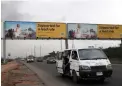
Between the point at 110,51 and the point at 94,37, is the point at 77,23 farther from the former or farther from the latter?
the point at 110,51

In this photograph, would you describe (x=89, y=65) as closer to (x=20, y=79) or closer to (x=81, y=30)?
(x=20, y=79)

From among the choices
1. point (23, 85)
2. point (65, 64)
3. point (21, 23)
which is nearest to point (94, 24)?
point (21, 23)

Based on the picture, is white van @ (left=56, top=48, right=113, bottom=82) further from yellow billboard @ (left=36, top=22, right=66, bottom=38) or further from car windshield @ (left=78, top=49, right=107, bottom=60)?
yellow billboard @ (left=36, top=22, right=66, bottom=38)

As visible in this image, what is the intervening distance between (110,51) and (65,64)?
52438mm

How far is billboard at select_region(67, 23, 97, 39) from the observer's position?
59.4 metres

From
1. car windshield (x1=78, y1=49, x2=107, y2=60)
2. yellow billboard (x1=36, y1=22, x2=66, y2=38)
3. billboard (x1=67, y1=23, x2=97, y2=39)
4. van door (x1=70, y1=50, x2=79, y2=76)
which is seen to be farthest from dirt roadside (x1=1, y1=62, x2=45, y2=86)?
billboard (x1=67, y1=23, x2=97, y2=39)

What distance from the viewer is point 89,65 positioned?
15.3 metres

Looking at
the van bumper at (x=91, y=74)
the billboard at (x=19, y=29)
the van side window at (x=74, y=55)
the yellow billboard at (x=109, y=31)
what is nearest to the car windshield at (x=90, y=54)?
the van side window at (x=74, y=55)

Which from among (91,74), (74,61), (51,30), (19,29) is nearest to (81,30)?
(51,30)

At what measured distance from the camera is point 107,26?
62094mm

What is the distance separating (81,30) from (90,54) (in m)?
44.0

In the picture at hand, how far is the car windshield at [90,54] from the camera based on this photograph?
16.0m

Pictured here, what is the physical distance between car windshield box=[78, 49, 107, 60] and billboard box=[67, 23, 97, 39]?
42569 millimetres

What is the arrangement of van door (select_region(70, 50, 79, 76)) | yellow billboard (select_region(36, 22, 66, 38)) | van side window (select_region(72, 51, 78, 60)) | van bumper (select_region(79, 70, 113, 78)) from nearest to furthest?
van bumper (select_region(79, 70, 113, 78)) < van door (select_region(70, 50, 79, 76)) < van side window (select_region(72, 51, 78, 60)) < yellow billboard (select_region(36, 22, 66, 38))
